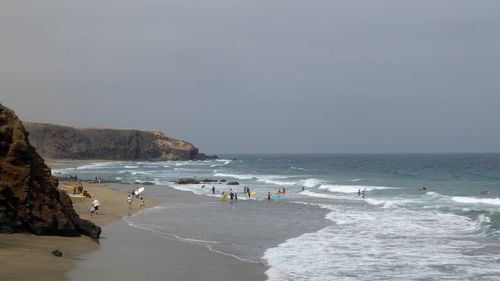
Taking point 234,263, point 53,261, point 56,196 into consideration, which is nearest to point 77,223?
point 56,196

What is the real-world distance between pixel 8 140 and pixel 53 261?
16.1ft

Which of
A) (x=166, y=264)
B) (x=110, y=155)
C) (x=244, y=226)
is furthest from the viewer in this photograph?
(x=110, y=155)

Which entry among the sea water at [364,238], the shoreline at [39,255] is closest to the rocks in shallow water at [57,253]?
the shoreline at [39,255]

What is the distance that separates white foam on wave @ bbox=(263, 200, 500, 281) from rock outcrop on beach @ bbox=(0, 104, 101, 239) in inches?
280

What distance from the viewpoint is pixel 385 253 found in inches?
751

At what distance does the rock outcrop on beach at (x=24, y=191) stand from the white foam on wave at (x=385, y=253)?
710 centimetres

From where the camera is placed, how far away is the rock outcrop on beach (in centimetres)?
1773

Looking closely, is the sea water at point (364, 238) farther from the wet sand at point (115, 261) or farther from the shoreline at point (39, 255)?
the shoreline at point (39, 255)

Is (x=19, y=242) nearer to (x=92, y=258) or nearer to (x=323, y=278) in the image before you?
(x=92, y=258)

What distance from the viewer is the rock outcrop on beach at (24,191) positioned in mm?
17734

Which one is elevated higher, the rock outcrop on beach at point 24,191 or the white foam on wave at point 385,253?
the rock outcrop on beach at point 24,191

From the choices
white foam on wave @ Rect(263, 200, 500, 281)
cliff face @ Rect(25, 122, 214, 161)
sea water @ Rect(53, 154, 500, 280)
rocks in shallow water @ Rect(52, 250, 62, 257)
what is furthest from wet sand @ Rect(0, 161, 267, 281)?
cliff face @ Rect(25, 122, 214, 161)

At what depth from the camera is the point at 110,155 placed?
165750 millimetres

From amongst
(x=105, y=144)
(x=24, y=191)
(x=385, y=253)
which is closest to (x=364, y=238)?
(x=385, y=253)
